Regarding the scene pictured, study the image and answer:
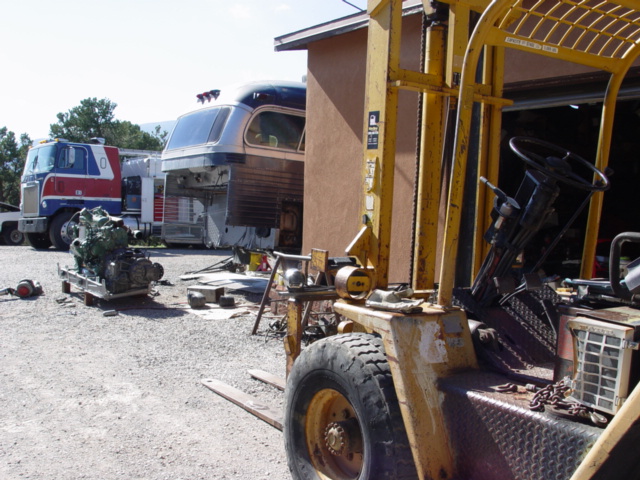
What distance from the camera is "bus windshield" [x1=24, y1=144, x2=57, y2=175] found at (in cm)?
1754

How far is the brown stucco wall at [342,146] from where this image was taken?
7047 mm

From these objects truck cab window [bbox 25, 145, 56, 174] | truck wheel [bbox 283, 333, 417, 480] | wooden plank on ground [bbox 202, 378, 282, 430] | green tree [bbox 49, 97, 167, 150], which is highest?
green tree [bbox 49, 97, 167, 150]

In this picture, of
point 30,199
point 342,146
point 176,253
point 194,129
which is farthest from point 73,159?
point 342,146

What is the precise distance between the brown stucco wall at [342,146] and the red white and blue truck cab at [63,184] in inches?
459

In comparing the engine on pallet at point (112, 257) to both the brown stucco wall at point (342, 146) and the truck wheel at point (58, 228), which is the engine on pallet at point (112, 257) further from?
A: the truck wheel at point (58, 228)

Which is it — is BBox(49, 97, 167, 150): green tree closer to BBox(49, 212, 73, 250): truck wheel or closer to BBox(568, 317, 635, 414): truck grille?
BBox(49, 212, 73, 250): truck wheel

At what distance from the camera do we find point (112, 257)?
29.3ft

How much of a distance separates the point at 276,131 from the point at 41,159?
35.1 feet

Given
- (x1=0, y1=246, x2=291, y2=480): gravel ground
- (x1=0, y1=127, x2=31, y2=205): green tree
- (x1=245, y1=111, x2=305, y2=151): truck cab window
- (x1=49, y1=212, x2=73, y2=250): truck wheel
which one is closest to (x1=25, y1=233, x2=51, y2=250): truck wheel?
(x1=49, y1=212, x2=73, y2=250): truck wheel

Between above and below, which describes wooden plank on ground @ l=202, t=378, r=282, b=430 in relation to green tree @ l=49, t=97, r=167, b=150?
below

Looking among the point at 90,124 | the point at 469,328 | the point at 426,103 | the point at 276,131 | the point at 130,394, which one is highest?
the point at 90,124

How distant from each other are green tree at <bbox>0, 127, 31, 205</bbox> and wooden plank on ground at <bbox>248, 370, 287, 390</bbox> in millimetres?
33719

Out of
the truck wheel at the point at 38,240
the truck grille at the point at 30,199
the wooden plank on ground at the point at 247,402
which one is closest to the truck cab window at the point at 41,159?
the truck grille at the point at 30,199

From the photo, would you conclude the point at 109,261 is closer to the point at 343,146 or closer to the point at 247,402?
the point at 343,146
